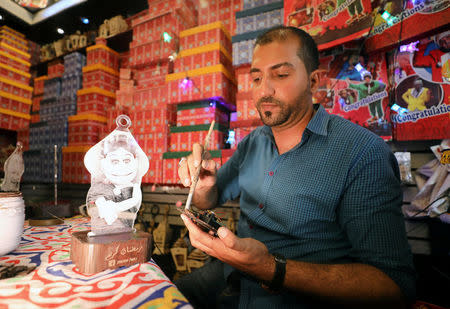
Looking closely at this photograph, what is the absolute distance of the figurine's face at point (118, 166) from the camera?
854mm

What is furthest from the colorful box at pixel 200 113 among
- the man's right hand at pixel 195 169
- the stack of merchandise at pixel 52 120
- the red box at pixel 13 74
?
the red box at pixel 13 74

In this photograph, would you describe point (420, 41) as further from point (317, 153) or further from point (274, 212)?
point (274, 212)

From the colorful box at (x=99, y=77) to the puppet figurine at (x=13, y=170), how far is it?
263 centimetres

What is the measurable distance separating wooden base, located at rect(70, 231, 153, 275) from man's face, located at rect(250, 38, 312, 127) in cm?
85

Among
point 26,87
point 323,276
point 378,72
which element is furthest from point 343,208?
point 26,87

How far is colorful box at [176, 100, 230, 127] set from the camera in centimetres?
279

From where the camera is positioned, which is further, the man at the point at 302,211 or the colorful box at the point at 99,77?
the colorful box at the point at 99,77

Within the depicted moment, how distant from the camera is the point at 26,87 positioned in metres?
4.33

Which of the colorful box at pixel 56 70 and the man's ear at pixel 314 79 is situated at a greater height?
the colorful box at pixel 56 70

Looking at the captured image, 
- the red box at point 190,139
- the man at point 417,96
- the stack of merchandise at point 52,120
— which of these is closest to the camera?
the man at point 417,96

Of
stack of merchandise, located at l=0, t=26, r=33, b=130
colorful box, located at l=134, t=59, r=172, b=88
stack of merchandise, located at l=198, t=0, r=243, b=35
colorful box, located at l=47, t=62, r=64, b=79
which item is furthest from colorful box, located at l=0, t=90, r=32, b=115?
stack of merchandise, located at l=198, t=0, r=243, b=35

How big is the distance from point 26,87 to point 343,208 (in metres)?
5.86

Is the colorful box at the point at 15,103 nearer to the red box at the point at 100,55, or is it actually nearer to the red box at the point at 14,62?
the red box at the point at 14,62

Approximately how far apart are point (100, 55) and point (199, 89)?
7.17 ft
